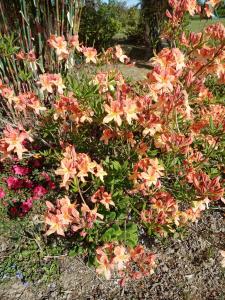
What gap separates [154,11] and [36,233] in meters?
8.90

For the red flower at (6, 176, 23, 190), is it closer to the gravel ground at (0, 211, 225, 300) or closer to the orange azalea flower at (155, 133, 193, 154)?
the gravel ground at (0, 211, 225, 300)

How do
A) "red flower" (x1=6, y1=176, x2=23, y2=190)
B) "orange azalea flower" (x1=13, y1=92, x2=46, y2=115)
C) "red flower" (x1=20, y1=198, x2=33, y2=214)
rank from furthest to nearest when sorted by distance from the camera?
"red flower" (x1=6, y1=176, x2=23, y2=190) → "red flower" (x1=20, y1=198, x2=33, y2=214) → "orange azalea flower" (x1=13, y1=92, x2=46, y2=115)

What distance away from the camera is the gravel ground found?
2.58 metres

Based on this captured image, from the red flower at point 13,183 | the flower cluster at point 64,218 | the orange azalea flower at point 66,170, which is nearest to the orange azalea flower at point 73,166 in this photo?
the orange azalea flower at point 66,170

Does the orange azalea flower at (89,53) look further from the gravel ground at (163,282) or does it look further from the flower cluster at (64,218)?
the gravel ground at (163,282)

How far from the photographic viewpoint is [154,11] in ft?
33.8

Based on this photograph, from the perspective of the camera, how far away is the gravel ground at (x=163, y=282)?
2.58 metres

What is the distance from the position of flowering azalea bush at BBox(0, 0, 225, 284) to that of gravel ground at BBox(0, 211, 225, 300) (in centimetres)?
14

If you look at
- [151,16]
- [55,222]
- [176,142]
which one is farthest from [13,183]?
[151,16]

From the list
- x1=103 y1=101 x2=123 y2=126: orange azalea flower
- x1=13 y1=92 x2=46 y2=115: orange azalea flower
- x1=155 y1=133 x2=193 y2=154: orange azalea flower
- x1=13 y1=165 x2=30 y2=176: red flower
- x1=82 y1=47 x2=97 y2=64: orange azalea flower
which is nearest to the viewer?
x1=103 y1=101 x2=123 y2=126: orange azalea flower

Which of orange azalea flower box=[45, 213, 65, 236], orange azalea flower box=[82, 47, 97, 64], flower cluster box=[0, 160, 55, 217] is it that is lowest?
flower cluster box=[0, 160, 55, 217]

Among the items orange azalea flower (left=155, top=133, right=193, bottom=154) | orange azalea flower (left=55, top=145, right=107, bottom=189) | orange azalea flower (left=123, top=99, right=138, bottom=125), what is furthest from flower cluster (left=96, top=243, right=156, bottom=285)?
orange azalea flower (left=123, top=99, right=138, bottom=125)

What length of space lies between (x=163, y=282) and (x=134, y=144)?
1.06 meters

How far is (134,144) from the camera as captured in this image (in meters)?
2.65
